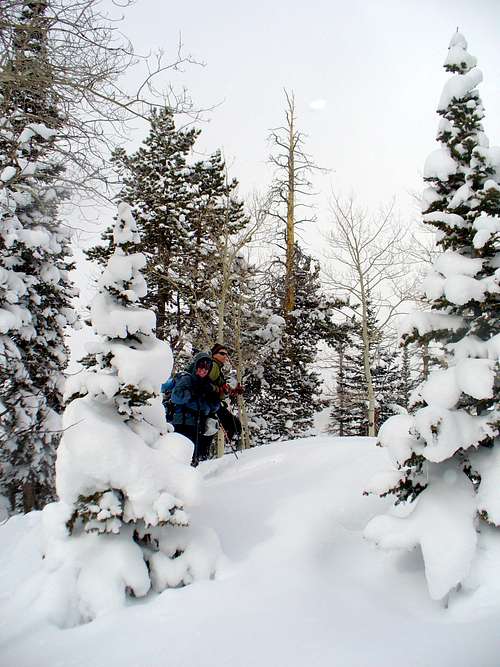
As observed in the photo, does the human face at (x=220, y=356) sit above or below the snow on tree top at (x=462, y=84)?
below

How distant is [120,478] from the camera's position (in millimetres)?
3939

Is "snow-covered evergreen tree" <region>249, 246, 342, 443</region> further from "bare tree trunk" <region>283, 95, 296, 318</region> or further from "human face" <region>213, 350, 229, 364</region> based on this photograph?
"human face" <region>213, 350, 229, 364</region>

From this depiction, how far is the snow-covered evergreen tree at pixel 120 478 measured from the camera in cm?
375

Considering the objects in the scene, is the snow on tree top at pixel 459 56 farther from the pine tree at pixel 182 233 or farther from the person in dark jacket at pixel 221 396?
the pine tree at pixel 182 233

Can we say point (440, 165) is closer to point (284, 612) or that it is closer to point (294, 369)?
point (284, 612)

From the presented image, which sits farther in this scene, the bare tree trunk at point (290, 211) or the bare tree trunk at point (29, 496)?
the bare tree trunk at point (290, 211)

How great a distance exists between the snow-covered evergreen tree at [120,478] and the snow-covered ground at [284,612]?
24 centimetres

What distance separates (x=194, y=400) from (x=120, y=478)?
3.34 m

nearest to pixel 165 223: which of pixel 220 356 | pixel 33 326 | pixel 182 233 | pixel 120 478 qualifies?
pixel 182 233

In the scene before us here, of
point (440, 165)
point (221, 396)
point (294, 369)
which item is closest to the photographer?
point (440, 165)

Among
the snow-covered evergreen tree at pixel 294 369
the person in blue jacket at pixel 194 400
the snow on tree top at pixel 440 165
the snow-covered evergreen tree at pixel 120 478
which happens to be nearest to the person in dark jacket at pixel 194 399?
the person in blue jacket at pixel 194 400

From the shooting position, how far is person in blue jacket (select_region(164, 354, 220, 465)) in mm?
7184

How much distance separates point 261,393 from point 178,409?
13123 mm

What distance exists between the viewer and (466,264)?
4055 millimetres
